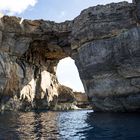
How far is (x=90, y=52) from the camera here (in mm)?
41375

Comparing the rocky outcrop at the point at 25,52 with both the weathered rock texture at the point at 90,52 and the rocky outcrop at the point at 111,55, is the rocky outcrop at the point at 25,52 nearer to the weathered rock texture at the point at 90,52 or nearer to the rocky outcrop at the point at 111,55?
the weathered rock texture at the point at 90,52

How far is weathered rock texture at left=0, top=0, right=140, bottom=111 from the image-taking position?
1464 inches

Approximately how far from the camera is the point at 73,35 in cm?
4550

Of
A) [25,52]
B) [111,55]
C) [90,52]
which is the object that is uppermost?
[25,52]

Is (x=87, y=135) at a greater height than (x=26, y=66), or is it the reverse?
(x=26, y=66)

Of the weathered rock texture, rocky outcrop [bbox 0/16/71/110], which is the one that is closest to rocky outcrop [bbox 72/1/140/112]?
the weathered rock texture

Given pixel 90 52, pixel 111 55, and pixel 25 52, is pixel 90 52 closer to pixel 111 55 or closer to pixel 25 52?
pixel 111 55

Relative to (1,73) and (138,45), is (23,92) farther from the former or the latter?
(138,45)

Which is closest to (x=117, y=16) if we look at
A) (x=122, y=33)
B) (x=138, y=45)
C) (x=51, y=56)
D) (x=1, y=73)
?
(x=122, y=33)

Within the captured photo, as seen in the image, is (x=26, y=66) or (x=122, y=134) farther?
(x=26, y=66)

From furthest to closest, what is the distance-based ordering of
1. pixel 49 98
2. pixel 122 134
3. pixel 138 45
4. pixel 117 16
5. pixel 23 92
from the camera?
pixel 49 98
pixel 23 92
pixel 117 16
pixel 138 45
pixel 122 134

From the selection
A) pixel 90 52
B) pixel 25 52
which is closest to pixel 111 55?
pixel 90 52

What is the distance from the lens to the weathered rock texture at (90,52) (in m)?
37.2

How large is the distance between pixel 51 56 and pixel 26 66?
9.62 m
